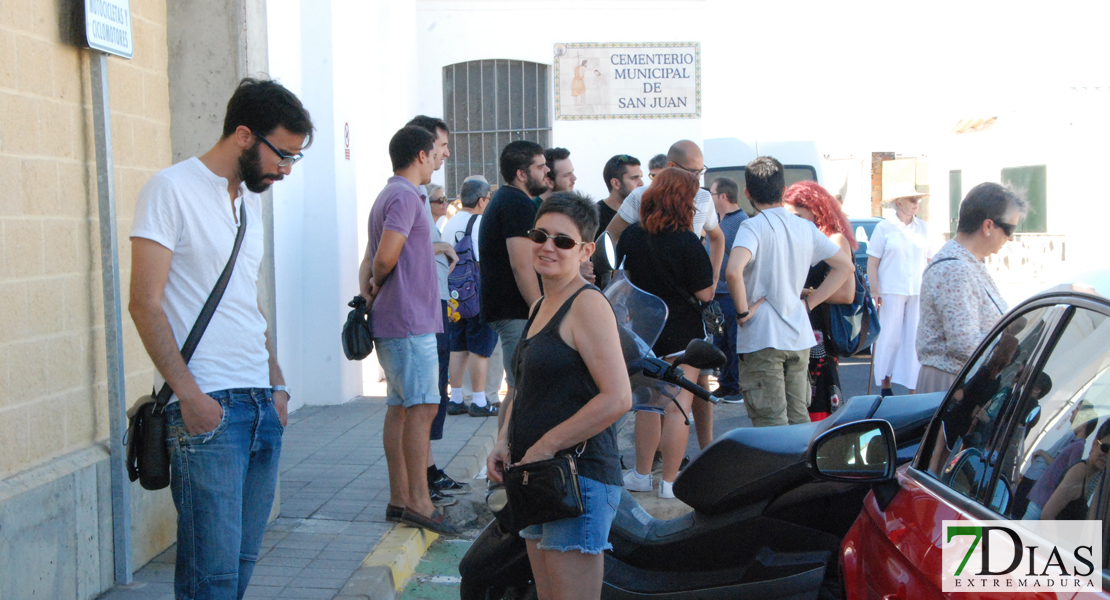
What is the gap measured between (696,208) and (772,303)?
0.70 meters

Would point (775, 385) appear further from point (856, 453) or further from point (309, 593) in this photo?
point (856, 453)

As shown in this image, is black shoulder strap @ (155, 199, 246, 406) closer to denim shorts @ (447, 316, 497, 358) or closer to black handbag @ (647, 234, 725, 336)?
black handbag @ (647, 234, 725, 336)

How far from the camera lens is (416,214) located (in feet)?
14.8

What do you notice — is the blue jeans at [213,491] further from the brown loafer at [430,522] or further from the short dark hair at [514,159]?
the short dark hair at [514,159]

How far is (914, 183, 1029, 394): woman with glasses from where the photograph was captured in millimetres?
4023

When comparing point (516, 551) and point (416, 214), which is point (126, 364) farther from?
point (516, 551)

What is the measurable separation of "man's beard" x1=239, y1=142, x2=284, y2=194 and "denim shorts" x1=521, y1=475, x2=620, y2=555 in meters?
1.25

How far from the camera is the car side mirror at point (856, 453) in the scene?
Answer: 6.86 ft

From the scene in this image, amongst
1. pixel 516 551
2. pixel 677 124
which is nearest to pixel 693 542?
pixel 516 551

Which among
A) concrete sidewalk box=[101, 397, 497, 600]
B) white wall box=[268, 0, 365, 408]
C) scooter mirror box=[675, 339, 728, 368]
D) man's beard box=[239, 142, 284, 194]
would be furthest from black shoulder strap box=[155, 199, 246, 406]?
white wall box=[268, 0, 365, 408]

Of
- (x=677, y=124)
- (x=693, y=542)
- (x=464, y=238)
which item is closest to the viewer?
(x=693, y=542)

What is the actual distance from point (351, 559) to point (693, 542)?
82.4 inches

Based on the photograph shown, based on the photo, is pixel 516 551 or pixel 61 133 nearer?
pixel 516 551

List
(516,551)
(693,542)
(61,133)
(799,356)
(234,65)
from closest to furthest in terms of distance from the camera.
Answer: (693,542), (516,551), (61,133), (234,65), (799,356)
